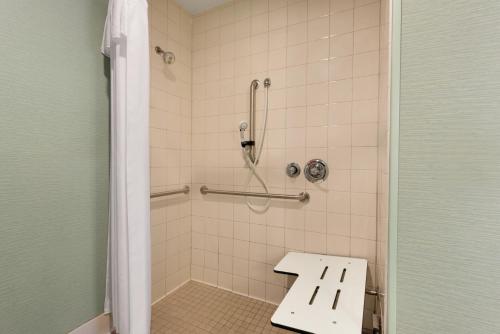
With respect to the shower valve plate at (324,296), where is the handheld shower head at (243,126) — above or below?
above

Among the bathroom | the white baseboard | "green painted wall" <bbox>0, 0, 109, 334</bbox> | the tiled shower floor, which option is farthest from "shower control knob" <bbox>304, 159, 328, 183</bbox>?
the white baseboard

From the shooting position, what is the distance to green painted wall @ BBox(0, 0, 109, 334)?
2.57ft

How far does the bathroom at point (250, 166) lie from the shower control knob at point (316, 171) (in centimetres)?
1

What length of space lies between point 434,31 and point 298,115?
96cm

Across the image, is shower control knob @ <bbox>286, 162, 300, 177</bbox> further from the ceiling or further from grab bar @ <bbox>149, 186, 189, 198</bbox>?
the ceiling

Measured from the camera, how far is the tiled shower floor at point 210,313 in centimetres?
129

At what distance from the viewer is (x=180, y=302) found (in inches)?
61.1

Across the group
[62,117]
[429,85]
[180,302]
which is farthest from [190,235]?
[429,85]

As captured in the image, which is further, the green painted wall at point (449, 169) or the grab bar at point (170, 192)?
the grab bar at point (170, 192)

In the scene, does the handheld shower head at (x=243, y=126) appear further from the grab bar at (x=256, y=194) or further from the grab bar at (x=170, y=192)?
the grab bar at (x=170, y=192)

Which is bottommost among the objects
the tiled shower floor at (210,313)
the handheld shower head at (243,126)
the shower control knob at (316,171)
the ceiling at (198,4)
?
the tiled shower floor at (210,313)

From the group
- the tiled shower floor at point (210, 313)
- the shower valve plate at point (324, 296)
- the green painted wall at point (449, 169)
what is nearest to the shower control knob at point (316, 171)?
the shower valve plate at point (324, 296)

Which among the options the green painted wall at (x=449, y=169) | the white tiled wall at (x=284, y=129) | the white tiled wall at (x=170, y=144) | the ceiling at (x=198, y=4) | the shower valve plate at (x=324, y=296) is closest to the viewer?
the green painted wall at (x=449, y=169)

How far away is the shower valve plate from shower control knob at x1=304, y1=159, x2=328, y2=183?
0.49 m
